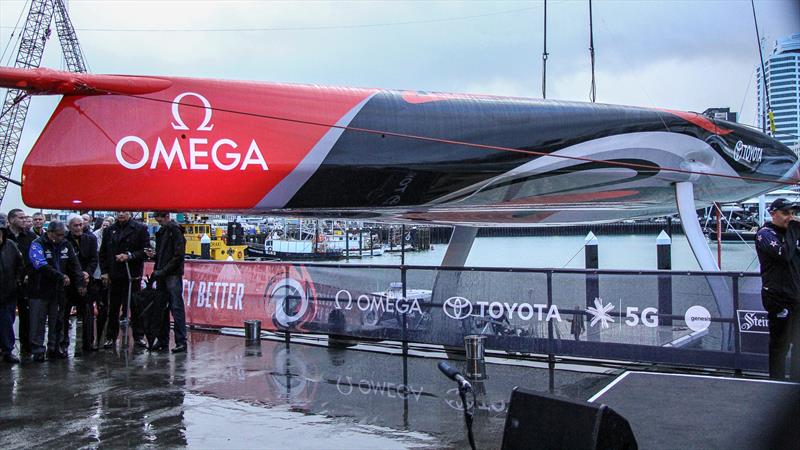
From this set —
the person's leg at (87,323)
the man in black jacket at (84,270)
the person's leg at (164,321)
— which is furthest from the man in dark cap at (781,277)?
the person's leg at (87,323)

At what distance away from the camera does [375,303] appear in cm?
823

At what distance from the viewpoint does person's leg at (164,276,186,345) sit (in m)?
8.16

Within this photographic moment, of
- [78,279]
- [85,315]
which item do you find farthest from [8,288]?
[85,315]

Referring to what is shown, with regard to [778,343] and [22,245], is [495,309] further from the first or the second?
[22,245]

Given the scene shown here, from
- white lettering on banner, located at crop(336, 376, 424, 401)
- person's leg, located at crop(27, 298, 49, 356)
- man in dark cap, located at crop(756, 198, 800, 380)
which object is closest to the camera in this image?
man in dark cap, located at crop(756, 198, 800, 380)

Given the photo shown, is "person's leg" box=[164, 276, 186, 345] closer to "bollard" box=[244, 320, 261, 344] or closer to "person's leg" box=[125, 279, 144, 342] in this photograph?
"person's leg" box=[125, 279, 144, 342]

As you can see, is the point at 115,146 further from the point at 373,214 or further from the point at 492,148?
the point at 492,148

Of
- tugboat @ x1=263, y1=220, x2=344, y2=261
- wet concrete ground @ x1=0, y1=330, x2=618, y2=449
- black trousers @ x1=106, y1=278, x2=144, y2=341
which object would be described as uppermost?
tugboat @ x1=263, y1=220, x2=344, y2=261

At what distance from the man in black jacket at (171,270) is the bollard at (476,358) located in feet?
12.2

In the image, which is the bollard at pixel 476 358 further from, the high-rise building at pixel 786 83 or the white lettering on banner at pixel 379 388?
the high-rise building at pixel 786 83

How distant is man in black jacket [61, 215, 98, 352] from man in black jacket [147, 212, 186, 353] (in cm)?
87

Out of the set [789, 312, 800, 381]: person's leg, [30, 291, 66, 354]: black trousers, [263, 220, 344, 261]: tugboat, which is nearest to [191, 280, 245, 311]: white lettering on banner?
[30, 291, 66, 354]: black trousers

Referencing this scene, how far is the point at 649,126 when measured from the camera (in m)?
9.16

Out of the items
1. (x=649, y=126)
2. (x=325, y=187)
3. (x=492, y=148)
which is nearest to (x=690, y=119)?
(x=649, y=126)
